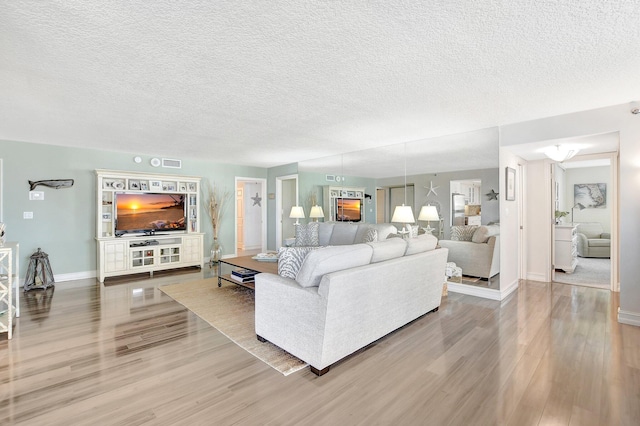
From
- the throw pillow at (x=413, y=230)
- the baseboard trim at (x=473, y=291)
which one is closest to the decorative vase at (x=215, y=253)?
the throw pillow at (x=413, y=230)

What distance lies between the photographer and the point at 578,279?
4.92m

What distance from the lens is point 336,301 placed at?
214cm

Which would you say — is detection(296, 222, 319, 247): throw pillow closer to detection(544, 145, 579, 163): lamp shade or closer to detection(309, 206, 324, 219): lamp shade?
detection(309, 206, 324, 219): lamp shade

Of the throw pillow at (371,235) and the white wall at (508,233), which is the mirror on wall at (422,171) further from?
the throw pillow at (371,235)

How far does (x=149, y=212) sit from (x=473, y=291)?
218 inches

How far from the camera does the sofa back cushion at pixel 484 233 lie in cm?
411

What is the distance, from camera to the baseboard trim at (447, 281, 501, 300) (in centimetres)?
394

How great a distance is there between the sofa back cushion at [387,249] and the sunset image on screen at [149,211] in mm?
4565

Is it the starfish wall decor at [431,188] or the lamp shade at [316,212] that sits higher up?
the starfish wall decor at [431,188]

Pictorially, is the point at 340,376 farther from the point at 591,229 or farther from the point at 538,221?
the point at 591,229

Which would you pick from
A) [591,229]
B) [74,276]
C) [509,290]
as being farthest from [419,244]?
[591,229]

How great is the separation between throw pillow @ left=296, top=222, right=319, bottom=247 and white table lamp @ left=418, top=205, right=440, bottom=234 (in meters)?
1.87

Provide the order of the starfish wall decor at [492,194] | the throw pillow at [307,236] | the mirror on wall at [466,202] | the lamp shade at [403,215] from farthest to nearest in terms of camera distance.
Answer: the throw pillow at [307,236] → the lamp shade at [403,215] → the mirror on wall at [466,202] → the starfish wall decor at [492,194]

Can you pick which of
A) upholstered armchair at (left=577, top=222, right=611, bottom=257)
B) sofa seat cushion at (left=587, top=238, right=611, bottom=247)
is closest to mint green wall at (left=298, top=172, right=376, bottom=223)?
upholstered armchair at (left=577, top=222, right=611, bottom=257)
